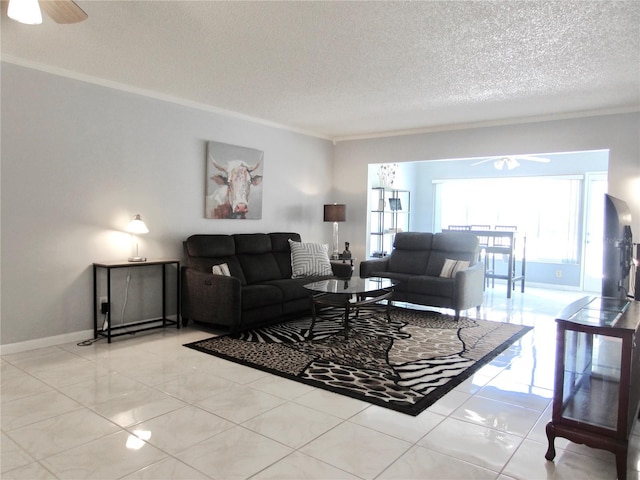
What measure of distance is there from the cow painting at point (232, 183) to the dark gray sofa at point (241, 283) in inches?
15.0

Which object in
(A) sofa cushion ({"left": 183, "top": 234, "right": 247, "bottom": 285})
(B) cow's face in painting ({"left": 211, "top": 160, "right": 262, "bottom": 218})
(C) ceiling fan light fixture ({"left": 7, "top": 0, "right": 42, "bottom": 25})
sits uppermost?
(C) ceiling fan light fixture ({"left": 7, "top": 0, "right": 42, "bottom": 25})

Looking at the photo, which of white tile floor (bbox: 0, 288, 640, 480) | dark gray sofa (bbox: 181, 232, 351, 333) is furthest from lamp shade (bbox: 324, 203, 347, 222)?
white tile floor (bbox: 0, 288, 640, 480)

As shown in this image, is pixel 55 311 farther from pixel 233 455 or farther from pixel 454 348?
pixel 454 348

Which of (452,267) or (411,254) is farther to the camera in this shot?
(411,254)

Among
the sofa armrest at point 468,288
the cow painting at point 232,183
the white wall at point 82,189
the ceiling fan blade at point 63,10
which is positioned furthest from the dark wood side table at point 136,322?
the sofa armrest at point 468,288

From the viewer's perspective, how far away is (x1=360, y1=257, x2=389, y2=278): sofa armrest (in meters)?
5.86

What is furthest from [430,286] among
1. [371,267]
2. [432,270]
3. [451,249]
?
[371,267]

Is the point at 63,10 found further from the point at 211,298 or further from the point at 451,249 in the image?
the point at 451,249

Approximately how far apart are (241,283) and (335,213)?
7.28 feet

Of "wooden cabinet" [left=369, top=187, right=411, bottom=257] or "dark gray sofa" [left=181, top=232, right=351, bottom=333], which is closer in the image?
"dark gray sofa" [left=181, top=232, right=351, bottom=333]

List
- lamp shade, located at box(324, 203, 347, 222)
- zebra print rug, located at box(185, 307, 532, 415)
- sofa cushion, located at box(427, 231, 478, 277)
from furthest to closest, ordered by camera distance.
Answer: lamp shade, located at box(324, 203, 347, 222), sofa cushion, located at box(427, 231, 478, 277), zebra print rug, located at box(185, 307, 532, 415)

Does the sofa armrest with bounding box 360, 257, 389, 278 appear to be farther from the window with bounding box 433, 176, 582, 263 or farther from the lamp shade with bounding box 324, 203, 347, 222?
the window with bounding box 433, 176, 582, 263

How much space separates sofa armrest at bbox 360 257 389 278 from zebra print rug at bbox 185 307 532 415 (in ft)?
2.65

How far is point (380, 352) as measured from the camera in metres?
3.80
